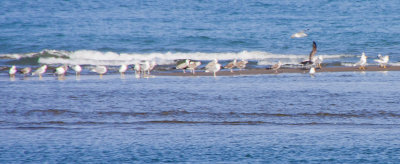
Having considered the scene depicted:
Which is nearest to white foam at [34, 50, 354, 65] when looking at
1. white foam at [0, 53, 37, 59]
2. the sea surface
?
the sea surface

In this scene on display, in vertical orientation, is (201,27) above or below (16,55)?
above

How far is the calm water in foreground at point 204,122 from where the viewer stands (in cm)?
737

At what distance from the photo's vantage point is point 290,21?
109ft

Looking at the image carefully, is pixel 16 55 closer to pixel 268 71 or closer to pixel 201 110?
pixel 268 71

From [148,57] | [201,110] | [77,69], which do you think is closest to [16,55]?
[148,57]

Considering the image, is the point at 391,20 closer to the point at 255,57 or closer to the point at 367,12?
the point at 367,12

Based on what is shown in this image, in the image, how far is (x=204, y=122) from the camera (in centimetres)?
909

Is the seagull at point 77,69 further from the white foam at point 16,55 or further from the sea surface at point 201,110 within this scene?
the white foam at point 16,55

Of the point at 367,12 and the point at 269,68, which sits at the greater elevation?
the point at 367,12

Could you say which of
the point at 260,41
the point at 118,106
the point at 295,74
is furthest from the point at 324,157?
the point at 260,41

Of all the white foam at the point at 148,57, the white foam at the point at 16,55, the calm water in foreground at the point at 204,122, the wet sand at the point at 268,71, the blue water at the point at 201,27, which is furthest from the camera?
the blue water at the point at 201,27

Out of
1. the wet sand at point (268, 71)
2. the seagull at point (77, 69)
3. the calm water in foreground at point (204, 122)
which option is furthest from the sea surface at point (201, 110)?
the wet sand at point (268, 71)

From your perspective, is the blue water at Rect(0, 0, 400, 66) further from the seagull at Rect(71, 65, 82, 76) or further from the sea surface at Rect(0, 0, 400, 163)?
the seagull at Rect(71, 65, 82, 76)

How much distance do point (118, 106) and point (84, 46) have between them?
17292mm
